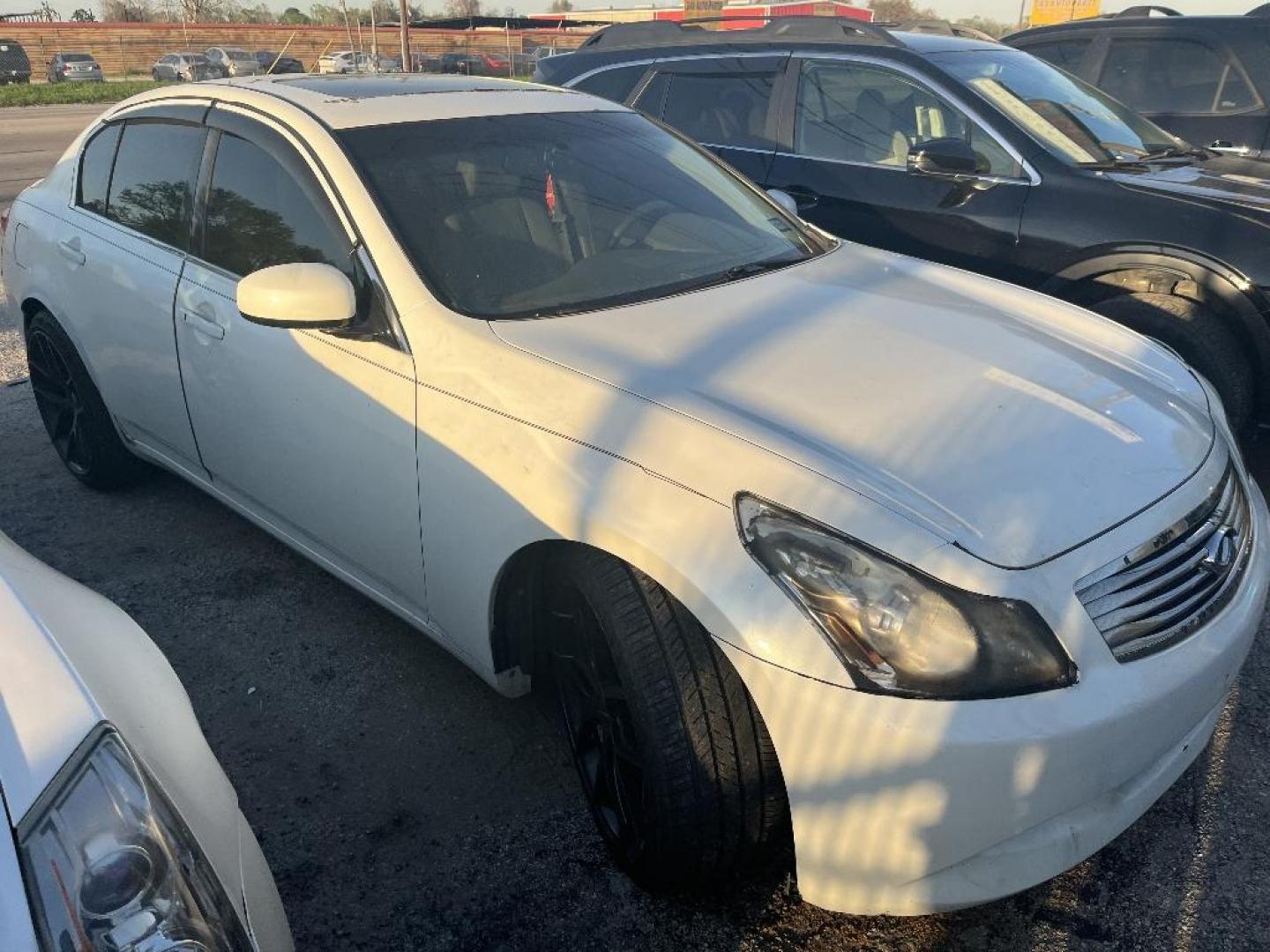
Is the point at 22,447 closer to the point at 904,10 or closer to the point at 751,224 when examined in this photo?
the point at 751,224

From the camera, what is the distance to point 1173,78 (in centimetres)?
689

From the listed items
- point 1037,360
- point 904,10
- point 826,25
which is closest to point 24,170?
point 826,25

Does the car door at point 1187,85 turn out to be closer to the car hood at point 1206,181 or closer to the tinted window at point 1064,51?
the tinted window at point 1064,51

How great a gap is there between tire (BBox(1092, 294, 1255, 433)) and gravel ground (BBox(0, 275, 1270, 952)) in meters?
1.34

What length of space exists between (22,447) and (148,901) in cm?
434

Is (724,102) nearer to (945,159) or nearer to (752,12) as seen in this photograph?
(945,159)

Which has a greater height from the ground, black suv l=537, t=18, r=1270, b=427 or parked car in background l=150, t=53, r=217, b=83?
black suv l=537, t=18, r=1270, b=427

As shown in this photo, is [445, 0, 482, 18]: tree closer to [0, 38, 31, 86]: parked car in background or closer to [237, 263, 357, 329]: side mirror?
[0, 38, 31, 86]: parked car in background

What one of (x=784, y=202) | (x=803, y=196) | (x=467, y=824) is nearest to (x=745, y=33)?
(x=803, y=196)

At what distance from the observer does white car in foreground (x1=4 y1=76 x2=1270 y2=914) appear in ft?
6.01

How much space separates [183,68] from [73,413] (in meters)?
36.7

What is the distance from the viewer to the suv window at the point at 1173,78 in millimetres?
6676

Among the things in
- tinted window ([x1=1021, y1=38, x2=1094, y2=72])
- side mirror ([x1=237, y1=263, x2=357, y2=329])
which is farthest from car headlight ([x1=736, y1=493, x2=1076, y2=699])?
tinted window ([x1=1021, y1=38, x2=1094, y2=72])

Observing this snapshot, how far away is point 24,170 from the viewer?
13.8 meters
